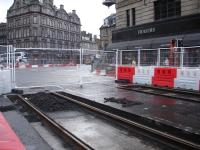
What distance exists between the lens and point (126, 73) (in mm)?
18516

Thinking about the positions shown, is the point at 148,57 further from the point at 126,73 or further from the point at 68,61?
the point at 68,61

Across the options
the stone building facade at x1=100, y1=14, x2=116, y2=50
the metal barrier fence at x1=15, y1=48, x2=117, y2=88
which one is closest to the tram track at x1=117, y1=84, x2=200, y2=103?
the metal barrier fence at x1=15, y1=48, x2=117, y2=88

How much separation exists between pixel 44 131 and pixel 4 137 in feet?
12.1

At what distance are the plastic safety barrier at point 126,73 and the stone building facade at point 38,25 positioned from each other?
71.7 meters

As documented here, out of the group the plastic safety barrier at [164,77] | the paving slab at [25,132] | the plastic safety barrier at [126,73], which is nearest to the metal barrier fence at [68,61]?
the plastic safety barrier at [126,73]

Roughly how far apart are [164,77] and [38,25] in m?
76.8

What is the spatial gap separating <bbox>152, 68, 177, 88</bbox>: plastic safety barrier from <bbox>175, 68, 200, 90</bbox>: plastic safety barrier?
1.01ft

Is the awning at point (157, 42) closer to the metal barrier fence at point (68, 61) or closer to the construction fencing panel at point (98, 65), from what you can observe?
the construction fencing panel at point (98, 65)

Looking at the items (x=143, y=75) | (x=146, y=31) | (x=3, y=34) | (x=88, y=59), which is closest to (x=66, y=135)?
(x=143, y=75)

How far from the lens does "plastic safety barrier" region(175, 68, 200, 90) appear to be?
14.3 meters

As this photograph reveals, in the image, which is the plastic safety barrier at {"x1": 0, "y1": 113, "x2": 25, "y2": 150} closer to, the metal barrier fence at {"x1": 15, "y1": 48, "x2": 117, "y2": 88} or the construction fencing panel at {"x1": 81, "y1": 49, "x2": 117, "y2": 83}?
the metal barrier fence at {"x1": 15, "y1": 48, "x2": 117, "y2": 88}

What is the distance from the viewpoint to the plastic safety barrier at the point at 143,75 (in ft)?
55.6

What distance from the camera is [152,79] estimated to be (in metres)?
16.8

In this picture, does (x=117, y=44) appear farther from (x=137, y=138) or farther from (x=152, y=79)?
(x=137, y=138)
